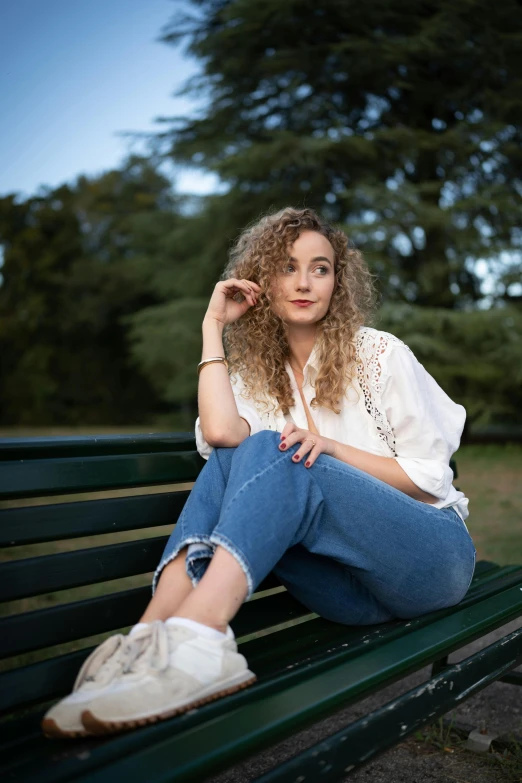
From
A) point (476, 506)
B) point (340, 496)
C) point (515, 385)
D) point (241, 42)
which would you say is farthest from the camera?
point (241, 42)

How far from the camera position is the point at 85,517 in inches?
74.7

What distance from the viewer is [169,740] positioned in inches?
49.0

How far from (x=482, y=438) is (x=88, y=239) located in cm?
2070

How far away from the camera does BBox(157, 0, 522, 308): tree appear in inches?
527

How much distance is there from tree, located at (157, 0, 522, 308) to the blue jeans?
37.7 ft

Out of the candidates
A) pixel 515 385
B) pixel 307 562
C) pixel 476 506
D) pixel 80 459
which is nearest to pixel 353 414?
pixel 307 562

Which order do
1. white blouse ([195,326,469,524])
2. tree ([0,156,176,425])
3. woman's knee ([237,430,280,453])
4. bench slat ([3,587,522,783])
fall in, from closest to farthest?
bench slat ([3,587,522,783]) < woman's knee ([237,430,280,453]) < white blouse ([195,326,469,524]) < tree ([0,156,176,425])

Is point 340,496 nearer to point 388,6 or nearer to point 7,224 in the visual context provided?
point 388,6

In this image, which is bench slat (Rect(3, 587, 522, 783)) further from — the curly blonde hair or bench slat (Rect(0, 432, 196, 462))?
the curly blonde hair

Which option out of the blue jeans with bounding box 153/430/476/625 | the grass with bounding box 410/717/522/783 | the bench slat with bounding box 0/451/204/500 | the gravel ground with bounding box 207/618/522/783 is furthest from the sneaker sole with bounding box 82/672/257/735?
the grass with bounding box 410/717/522/783

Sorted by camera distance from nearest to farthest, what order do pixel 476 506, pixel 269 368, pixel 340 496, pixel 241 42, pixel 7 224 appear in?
pixel 340 496
pixel 269 368
pixel 476 506
pixel 241 42
pixel 7 224

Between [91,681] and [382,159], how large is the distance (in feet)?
46.3

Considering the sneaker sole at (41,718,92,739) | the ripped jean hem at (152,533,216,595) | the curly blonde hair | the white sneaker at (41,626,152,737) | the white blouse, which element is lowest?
the sneaker sole at (41,718,92,739)

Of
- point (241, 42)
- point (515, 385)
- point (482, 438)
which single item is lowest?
point (482, 438)
